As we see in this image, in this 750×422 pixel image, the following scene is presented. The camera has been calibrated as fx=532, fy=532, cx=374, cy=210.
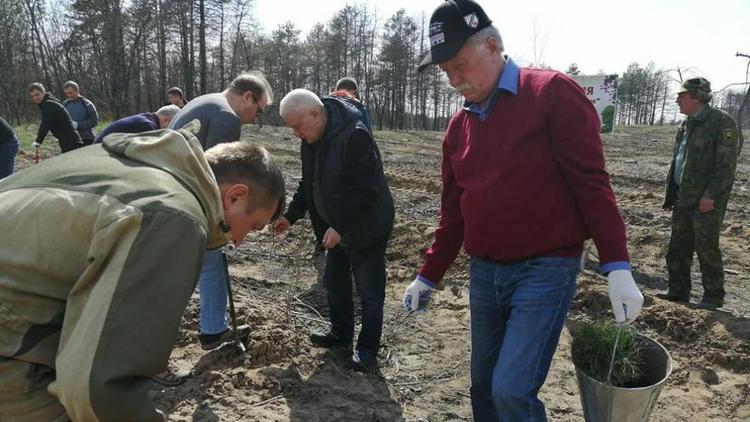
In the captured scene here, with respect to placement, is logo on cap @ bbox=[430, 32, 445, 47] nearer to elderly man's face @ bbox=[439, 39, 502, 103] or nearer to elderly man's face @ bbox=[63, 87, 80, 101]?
elderly man's face @ bbox=[439, 39, 502, 103]

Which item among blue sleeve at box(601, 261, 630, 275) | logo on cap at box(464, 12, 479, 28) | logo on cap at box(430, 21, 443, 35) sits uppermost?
logo on cap at box(464, 12, 479, 28)

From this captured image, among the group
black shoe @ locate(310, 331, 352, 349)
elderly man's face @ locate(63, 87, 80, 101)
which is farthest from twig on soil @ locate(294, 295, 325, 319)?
elderly man's face @ locate(63, 87, 80, 101)

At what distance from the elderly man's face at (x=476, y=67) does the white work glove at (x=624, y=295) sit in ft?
2.82

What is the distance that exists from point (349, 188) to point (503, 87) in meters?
1.49

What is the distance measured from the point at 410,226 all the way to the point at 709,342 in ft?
12.3

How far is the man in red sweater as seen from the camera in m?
1.96

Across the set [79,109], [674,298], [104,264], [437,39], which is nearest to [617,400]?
[437,39]

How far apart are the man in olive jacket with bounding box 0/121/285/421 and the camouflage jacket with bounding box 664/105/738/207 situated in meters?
4.85

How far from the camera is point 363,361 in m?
3.60

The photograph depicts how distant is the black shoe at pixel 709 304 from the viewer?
→ 15.8 feet

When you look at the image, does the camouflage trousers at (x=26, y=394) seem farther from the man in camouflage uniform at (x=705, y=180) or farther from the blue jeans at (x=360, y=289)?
the man in camouflage uniform at (x=705, y=180)

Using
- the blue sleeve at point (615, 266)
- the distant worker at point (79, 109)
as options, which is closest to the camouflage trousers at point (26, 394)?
the blue sleeve at point (615, 266)

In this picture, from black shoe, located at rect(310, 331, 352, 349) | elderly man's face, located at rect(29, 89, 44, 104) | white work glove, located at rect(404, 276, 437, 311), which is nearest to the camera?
white work glove, located at rect(404, 276, 437, 311)

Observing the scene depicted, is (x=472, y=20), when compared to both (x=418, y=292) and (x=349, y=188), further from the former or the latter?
(x=349, y=188)
